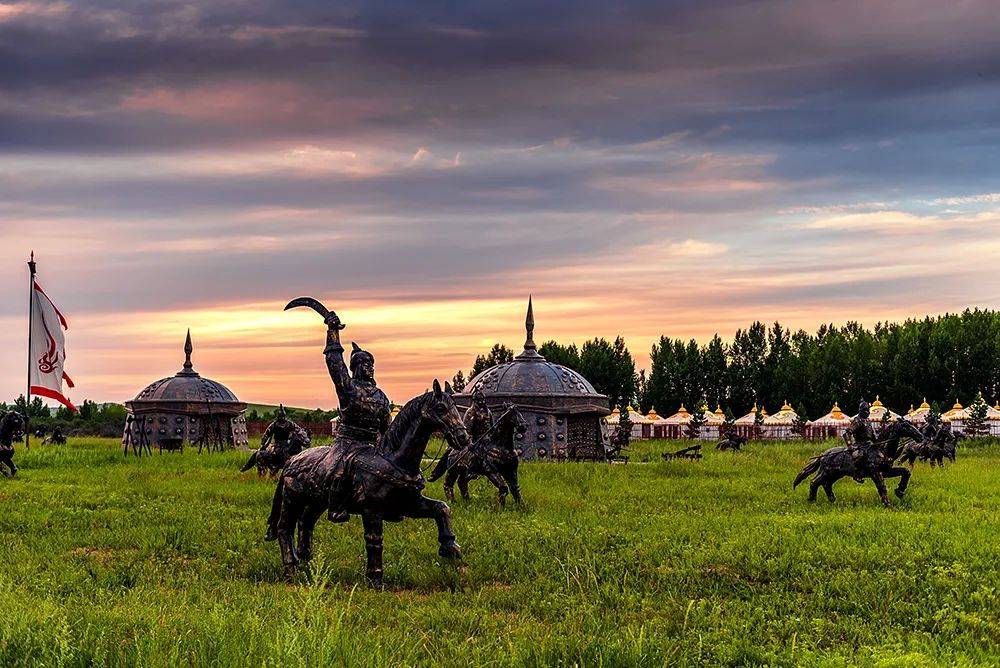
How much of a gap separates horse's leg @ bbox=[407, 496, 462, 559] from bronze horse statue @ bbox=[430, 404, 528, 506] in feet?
23.2

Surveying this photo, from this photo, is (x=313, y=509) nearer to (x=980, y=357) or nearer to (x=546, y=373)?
(x=546, y=373)

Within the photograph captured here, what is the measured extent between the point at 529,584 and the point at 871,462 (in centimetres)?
1032

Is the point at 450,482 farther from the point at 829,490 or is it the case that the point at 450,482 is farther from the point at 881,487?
the point at 881,487

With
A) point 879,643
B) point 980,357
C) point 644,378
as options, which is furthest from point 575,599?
point 644,378

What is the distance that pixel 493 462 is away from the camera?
19859 mm

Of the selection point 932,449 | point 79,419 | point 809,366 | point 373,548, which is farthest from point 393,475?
point 809,366

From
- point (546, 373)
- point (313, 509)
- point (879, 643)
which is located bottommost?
point (879, 643)

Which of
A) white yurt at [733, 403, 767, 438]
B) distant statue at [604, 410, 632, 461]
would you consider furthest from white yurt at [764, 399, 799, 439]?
distant statue at [604, 410, 632, 461]

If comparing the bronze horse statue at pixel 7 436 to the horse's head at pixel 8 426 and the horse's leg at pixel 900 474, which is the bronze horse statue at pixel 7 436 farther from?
the horse's leg at pixel 900 474

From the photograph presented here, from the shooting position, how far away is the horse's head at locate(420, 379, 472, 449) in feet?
37.5

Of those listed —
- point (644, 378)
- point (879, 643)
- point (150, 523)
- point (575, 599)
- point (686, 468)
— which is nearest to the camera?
point (879, 643)

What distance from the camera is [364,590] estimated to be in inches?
461

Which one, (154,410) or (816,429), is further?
(816,429)

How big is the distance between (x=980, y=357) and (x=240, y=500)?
2543 inches
